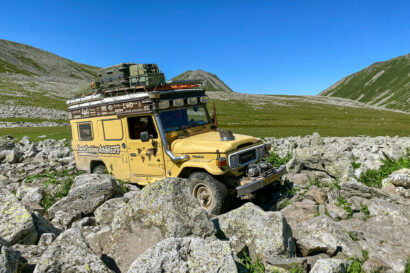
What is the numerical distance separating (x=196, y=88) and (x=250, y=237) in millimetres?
6475

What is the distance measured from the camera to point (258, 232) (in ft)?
17.7

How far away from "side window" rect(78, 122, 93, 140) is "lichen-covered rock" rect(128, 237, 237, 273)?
855 cm

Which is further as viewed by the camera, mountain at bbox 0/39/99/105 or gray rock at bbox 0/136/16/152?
mountain at bbox 0/39/99/105

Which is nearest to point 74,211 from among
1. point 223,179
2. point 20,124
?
point 223,179

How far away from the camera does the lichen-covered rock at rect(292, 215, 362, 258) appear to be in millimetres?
5348

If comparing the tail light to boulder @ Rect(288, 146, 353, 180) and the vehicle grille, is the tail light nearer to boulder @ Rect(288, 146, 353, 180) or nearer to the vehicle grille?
the vehicle grille

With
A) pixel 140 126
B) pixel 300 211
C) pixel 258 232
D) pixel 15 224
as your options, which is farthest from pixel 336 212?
pixel 15 224

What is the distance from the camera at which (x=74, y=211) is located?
25.3 feet

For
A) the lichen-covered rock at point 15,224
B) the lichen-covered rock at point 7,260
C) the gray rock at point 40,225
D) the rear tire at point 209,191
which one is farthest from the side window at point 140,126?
the lichen-covered rock at point 7,260

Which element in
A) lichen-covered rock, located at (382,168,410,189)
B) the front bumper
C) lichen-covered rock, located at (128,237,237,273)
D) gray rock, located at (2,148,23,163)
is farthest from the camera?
gray rock, located at (2,148,23,163)

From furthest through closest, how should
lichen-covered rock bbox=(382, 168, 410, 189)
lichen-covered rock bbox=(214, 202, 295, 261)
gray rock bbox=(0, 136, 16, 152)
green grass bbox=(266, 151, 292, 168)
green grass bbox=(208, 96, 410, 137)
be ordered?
green grass bbox=(208, 96, 410, 137), gray rock bbox=(0, 136, 16, 152), green grass bbox=(266, 151, 292, 168), lichen-covered rock bbox=(382, 168, 410, 189), lichen-covered rock bbox=(214, 202, 295, 261)

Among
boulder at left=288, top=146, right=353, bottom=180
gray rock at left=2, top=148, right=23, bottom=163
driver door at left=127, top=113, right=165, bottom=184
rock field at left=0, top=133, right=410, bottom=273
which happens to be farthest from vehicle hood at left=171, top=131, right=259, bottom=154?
gray rock at left=2, top=148, right=23, bottom=163

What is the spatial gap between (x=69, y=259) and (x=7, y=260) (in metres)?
0.75

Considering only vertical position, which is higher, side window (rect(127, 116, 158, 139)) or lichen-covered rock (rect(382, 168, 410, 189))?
side window (rect(127, 116, 158, 139))
